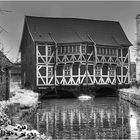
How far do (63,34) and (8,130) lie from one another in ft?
109

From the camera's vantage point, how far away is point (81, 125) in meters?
16.1

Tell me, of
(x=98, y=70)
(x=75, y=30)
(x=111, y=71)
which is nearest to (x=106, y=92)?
(x=111, y=71)

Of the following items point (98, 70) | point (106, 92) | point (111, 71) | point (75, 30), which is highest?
point (75, 30)

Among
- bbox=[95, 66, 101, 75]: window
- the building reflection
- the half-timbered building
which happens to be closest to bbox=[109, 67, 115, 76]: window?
the half-timbered building

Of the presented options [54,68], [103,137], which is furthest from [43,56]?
[103,137]

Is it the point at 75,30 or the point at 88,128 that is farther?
the point at 75,30

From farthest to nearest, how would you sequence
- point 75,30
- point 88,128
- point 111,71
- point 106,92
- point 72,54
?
point 106,92
point 75,30
point 111,71
point 72,54
point 88,128

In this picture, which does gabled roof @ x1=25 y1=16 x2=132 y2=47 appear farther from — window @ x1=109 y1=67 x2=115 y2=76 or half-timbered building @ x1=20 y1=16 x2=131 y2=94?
window @ x1=109 y1=67 x2=115 y2=76

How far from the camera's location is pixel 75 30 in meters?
43.3

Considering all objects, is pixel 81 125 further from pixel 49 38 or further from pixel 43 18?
pixel 43 18

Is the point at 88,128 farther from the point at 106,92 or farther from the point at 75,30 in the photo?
the point at 106,92

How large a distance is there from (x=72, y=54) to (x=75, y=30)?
5.39m

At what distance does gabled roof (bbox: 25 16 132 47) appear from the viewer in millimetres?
41019

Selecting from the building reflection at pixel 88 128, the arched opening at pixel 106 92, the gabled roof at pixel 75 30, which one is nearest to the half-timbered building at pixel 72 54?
the gabled roof at pixel 75 30
